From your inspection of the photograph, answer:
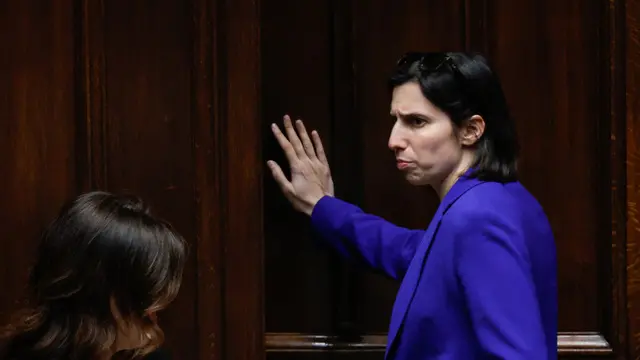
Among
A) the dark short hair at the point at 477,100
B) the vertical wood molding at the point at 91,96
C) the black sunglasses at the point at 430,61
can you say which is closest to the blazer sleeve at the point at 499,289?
the dark short hair at the point at 477,100

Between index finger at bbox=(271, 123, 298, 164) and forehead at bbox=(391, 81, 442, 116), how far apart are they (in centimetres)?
21

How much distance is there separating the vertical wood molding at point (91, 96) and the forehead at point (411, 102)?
0.44 metres

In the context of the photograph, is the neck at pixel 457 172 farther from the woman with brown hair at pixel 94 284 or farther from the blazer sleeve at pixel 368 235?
the woman with brown hair at pixel 94 284

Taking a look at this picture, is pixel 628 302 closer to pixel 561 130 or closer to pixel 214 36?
pixel 561 130

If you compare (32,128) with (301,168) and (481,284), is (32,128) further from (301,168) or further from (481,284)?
(481,284)

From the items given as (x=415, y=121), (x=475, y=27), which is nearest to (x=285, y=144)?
(x=415, y=121)

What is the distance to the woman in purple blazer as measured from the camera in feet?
4.37

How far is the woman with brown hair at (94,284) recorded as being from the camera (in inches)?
46.8

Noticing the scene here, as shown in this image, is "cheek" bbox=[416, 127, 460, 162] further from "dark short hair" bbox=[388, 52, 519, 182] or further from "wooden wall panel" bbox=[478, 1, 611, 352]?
"wooden wall panel" bbox=[478, 1, 611, 352]

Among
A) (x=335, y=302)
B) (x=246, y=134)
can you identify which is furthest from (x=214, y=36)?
(x=335, y=302)

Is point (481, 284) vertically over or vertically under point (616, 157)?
under

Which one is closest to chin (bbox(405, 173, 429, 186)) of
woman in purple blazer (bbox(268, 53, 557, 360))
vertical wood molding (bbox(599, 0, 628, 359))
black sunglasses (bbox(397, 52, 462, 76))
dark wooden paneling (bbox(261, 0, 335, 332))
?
woman in purple blazer (bbox(268, 53, 557, 360))

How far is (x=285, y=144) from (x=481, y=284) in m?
0.47

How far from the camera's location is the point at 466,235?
53.7 inches
